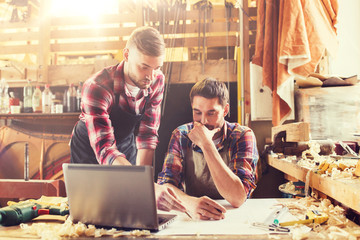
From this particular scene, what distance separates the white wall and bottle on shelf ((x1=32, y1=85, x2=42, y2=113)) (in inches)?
99.3

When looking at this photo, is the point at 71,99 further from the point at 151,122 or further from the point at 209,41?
the point at 209,41

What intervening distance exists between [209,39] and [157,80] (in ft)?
1.94

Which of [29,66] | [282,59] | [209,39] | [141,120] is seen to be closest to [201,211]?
[141,120]

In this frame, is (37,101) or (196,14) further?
(37,101)

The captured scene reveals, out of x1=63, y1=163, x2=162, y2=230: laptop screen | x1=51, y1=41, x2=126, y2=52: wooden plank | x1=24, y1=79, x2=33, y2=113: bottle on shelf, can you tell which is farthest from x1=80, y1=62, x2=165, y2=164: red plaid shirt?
x1=63, y1=163, x2=162, y2=230: laptop screen

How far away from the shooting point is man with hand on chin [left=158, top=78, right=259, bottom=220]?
1625 millimetres

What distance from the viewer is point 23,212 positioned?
1185 millimetres

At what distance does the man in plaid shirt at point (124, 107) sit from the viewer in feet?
6.99

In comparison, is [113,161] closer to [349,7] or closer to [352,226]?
[352,226]

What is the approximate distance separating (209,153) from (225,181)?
16 cm

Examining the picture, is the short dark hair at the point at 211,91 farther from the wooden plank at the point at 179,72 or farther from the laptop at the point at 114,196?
the laptop at the point at 114,196

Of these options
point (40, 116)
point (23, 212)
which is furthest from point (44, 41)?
point (23, 212)

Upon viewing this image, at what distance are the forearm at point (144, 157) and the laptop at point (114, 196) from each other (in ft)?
3.70

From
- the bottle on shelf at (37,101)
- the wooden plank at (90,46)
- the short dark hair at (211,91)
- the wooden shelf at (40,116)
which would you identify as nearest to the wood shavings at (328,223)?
the short dark hair at (211,91)
